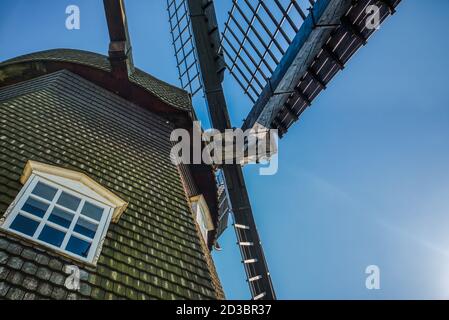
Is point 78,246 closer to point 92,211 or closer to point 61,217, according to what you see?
point 61,217

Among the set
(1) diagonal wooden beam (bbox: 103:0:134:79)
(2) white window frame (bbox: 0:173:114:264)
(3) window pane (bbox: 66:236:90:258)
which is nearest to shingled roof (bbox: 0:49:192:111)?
(1) diagonal wooden beam (bbox: 103:0:134:79)

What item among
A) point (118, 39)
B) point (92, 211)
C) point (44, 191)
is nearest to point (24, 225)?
A: point (44, 191)

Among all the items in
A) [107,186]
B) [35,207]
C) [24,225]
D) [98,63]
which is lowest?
[24,225]

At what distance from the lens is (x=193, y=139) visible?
848 cm

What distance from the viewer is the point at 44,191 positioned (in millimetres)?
4219

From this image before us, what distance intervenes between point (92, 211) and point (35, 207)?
0.71 metres

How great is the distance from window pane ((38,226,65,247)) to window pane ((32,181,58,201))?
524 millimetres

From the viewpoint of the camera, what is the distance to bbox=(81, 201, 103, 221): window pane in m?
4.35

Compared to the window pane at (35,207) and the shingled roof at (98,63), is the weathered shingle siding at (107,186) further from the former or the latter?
the shingled roof at (98,63)

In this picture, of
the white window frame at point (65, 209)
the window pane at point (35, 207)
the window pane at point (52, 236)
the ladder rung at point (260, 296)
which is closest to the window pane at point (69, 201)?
the white window frame at point (65, 209)

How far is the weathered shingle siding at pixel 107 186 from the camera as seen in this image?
3.46 meters
